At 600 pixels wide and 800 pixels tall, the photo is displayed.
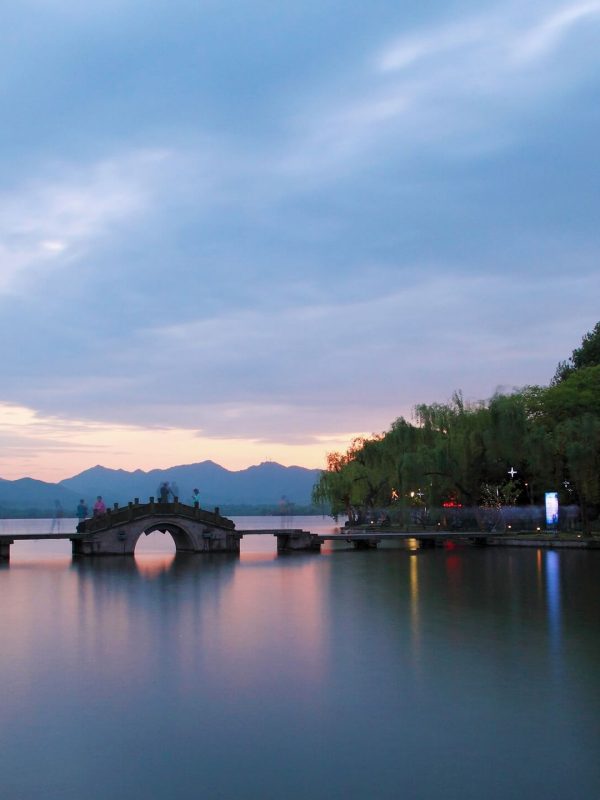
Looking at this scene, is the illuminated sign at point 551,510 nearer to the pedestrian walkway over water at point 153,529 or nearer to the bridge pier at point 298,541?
the pedestrian walkway over water at point 153,529

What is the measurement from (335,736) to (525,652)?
7.10 m

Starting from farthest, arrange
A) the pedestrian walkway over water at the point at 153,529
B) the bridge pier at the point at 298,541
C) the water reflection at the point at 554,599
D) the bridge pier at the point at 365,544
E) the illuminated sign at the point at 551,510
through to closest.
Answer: the bridge pier at the point at 365,544, the bridge pier at the point at 298,541, the illuminated sign at the point at 551,510, the pedestrian walkway over water at the point at 153,529, the water reflection at the point at 554,599

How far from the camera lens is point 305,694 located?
15.1 metres

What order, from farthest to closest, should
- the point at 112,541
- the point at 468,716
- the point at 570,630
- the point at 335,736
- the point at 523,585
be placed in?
the point at 112,541 < the point at 523,585 < the point at 570,630 < the point at 468,716 < the point at 335,736

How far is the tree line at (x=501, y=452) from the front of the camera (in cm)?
5053

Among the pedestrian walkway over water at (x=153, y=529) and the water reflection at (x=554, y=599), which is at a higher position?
the pedestrian walkway over water at (x=153, y=529)

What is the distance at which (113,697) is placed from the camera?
49.5ft

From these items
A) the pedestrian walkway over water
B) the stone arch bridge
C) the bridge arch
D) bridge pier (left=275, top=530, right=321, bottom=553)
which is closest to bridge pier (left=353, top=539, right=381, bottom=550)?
bridge pier (left=275, top=530, right=321, bottom=553)

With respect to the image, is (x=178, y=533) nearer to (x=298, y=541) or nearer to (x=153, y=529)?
(x=153, y=529)

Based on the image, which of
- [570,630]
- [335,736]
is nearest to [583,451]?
[570,630]

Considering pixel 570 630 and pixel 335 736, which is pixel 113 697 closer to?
pixel 335 736

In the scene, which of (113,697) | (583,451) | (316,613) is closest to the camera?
(113,697)

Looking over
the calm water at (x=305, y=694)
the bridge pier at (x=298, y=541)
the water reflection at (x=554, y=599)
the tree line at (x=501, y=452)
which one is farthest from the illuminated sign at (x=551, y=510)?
the calm water at (x=305, y=694)

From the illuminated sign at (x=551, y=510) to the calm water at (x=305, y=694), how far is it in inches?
939
